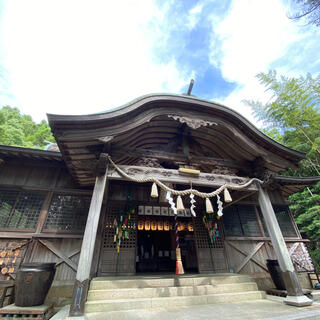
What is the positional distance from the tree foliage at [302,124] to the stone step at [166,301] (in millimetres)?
7842

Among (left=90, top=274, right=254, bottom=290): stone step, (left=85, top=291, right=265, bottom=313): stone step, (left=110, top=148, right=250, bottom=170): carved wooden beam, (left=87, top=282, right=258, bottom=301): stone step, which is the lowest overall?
(left=85, top=291, right=265, bottom=313): stone step

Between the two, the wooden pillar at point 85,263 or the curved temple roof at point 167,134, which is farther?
the curved temple roof at point 167,134

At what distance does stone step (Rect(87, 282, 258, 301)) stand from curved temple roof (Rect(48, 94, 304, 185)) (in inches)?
132

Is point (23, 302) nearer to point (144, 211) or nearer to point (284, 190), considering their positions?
point (144, 211)

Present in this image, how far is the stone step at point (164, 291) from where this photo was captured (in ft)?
13.2

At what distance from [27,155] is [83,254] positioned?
4577 mm

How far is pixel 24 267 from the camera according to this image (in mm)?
4137

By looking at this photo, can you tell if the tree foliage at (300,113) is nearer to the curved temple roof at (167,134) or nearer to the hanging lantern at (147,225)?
the curved temple roof at (167,134)

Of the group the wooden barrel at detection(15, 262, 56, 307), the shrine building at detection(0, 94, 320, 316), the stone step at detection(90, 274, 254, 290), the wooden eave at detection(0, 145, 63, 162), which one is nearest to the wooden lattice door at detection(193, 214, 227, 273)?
the shrine building at detection(0, 94, 320, 316)

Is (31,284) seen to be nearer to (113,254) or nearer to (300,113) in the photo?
(113,254)

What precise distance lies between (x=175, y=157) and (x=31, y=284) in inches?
196

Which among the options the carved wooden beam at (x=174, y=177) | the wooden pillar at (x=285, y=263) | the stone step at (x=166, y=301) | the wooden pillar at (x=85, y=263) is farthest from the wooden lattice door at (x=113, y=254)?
the wooden pillar at (x=285, y=263)

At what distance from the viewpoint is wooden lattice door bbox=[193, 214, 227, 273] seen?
22.2 ft

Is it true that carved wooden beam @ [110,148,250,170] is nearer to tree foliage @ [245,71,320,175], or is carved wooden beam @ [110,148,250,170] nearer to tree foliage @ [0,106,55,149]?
tree foliage @ [245,71,320,175]
